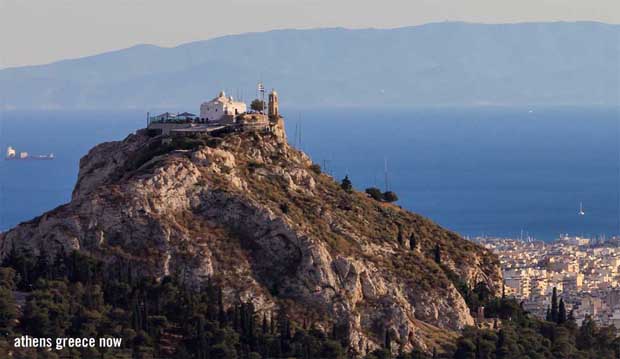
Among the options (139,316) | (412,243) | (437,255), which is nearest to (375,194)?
(412,243)

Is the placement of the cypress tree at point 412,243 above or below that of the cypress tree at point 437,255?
above

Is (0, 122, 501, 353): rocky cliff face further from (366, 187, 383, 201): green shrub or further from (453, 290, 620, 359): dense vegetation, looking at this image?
(366, 187, 383, 201): green shrub

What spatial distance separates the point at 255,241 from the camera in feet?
209

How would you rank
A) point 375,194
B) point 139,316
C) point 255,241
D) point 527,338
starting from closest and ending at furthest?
1. point 139,316
2. point 255,241
3. point 527,338
4. point 375,194

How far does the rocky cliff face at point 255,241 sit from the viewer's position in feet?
203

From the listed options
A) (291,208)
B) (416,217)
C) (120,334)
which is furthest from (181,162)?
(416,217)

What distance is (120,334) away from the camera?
5772 centimetres

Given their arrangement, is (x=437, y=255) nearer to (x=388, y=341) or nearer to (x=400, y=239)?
(x=400, y=239)

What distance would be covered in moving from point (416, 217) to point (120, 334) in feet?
68.2

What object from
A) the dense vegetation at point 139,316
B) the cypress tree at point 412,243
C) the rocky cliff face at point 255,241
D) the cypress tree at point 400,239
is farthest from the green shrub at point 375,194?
the dense vegetation at point 139,316

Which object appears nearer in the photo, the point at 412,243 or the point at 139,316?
the point at 139,316

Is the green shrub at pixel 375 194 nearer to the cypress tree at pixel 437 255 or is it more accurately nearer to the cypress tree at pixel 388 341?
the cypress tree at pixel 437 255

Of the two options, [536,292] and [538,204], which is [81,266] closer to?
[536,292]

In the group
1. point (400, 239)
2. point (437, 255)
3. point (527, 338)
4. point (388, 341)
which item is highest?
point (400, 239)
